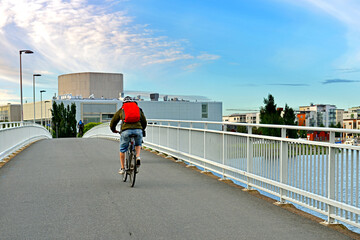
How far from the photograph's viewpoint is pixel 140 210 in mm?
6656

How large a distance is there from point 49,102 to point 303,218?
139m

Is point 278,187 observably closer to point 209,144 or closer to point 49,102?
point 209,144

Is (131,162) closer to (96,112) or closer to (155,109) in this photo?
(96,112)

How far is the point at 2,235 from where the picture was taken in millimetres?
5488

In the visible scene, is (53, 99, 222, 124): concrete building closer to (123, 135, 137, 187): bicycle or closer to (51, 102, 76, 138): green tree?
(51, 102, 76, 138): green tree

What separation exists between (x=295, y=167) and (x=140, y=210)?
2529 millimetres

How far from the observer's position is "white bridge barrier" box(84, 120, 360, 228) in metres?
5.60

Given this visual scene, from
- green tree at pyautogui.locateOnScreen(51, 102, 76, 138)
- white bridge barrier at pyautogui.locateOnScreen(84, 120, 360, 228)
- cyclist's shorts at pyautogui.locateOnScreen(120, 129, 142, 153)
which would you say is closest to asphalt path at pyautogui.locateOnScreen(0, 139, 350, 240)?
white bridge barrier at pyautogui.locateOnScreen(84, 120, 360, 228)

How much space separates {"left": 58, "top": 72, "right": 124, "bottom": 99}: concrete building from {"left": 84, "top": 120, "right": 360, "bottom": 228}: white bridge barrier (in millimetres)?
138845

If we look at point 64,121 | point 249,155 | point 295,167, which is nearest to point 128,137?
point 249,155

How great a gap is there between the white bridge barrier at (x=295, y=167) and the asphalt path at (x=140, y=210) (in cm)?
31

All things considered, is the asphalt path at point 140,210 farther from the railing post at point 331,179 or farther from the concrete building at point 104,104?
the concrete building at point 104,104

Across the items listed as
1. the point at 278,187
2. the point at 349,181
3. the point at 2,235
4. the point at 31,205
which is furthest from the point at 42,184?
the point at 349,181

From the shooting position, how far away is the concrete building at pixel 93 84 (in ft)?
490
